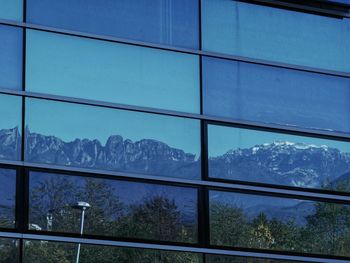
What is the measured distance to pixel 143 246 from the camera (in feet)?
48.9

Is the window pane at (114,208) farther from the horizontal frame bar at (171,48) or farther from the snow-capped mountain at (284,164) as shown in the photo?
the horizontal frame bar at (171,48)

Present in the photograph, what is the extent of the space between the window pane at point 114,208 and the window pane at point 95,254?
173mm

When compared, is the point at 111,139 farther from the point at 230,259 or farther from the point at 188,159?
the point at 230,259

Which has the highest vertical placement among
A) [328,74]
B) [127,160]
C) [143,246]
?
[328,74]

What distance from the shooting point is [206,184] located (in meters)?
15.4

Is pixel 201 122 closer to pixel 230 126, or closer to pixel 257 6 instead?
pixel 230 126

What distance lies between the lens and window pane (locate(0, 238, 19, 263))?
14.2 metres

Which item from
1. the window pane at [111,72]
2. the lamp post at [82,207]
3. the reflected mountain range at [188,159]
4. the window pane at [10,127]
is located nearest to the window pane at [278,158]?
the reflected mountain range at [188,159]

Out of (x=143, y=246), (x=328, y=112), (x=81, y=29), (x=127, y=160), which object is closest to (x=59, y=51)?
(x=81, y=29)

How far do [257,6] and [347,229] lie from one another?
3192 millimetres

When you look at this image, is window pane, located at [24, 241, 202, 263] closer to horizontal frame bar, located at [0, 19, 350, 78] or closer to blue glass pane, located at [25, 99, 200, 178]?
blue glass pane, located at [25, 99, 200, 178]

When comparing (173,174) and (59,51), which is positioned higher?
(59,51)

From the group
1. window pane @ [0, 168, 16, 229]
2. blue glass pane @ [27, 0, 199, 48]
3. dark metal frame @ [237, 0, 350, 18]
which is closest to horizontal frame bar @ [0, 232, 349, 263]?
window pane @ [0, 168, 16, 229]

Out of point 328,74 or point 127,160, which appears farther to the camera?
point 328,74
